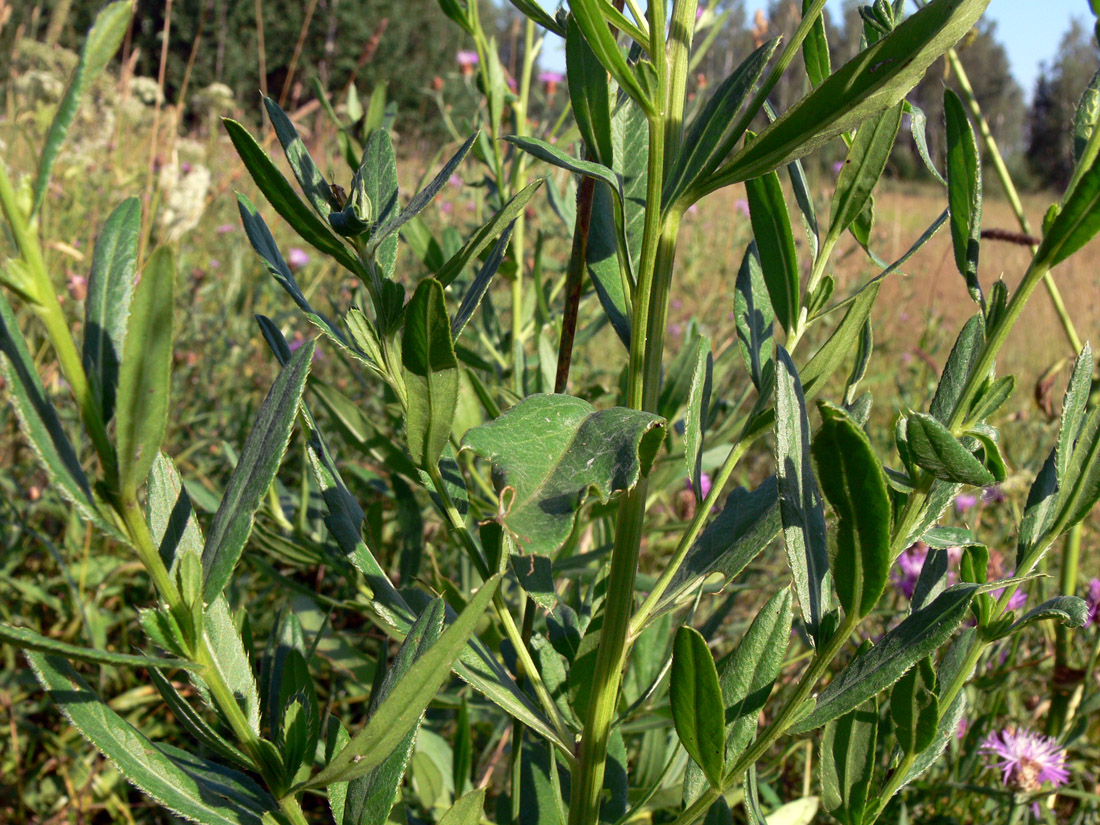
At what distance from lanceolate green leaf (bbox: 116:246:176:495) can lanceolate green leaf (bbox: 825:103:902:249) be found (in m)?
0.37

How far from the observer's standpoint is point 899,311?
3908 mm

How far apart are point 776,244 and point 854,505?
21 centimetres

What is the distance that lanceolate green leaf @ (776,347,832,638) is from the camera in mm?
387

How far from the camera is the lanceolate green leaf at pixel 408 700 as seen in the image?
331 mm

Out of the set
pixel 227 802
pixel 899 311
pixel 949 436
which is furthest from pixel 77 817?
pixel 899 311

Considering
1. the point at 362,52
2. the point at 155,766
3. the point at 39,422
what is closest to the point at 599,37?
the point at 39,422

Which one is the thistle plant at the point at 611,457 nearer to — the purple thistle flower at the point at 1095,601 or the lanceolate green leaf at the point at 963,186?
the lanceolate green leaf at the point at 963,186

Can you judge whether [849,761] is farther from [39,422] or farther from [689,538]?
[39,422]

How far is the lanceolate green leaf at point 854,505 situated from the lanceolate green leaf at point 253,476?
8.1 inches

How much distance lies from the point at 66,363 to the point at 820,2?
36cm

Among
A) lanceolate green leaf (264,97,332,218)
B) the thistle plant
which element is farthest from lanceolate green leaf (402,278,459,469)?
lanceolate green leaf (264,97,332,218)

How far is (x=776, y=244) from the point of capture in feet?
1.69

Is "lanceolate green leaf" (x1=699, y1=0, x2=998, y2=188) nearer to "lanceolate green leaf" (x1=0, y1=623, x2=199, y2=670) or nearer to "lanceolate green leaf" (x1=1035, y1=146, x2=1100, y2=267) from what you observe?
"lanceolate green leaf" (x1=1035, y1=146, x2=1100, y2=267)

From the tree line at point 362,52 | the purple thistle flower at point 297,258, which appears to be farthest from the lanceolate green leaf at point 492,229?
the tree line at point 362,52
